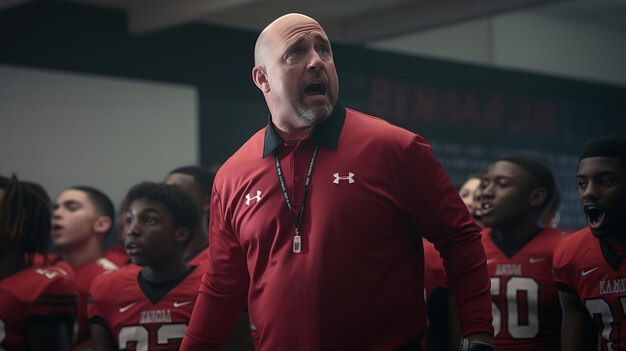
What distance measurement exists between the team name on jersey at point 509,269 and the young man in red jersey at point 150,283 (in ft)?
4.42

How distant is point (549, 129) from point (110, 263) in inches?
281

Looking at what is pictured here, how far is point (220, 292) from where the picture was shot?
10.3 feet

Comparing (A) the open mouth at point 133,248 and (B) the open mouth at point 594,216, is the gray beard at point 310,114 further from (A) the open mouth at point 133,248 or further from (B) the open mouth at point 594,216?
(A) the open mouth at point 133,248

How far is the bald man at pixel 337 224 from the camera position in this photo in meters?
2.79

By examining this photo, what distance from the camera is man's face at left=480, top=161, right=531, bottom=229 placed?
4477 mm

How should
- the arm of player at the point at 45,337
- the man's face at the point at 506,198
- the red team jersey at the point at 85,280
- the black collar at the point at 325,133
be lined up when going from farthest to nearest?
the red team jersey at the point at 85,280 → the man's face at the point at 506,198 → the arm of player at the point at 45,337 → the black collar at the point at 325,133

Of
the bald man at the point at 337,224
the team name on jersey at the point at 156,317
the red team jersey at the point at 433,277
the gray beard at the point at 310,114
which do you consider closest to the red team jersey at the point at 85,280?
the team name on jersey at the point at 156,317

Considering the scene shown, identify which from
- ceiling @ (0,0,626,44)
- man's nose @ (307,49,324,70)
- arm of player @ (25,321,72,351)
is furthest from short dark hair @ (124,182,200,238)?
ceiling @ (0,0,626,44)

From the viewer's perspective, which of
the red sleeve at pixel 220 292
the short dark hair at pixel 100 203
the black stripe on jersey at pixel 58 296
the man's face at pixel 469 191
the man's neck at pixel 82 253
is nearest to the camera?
the red sleeve at pixel 220 292

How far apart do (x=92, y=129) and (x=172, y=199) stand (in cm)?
455

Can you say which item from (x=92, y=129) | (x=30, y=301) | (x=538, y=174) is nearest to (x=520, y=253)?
(x=538, y=174)

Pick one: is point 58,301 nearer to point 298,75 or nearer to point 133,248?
point 133,248

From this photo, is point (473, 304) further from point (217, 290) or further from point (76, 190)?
point (76, 190)

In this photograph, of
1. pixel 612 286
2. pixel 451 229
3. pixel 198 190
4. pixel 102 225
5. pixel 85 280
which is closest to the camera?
pixel 451 229
